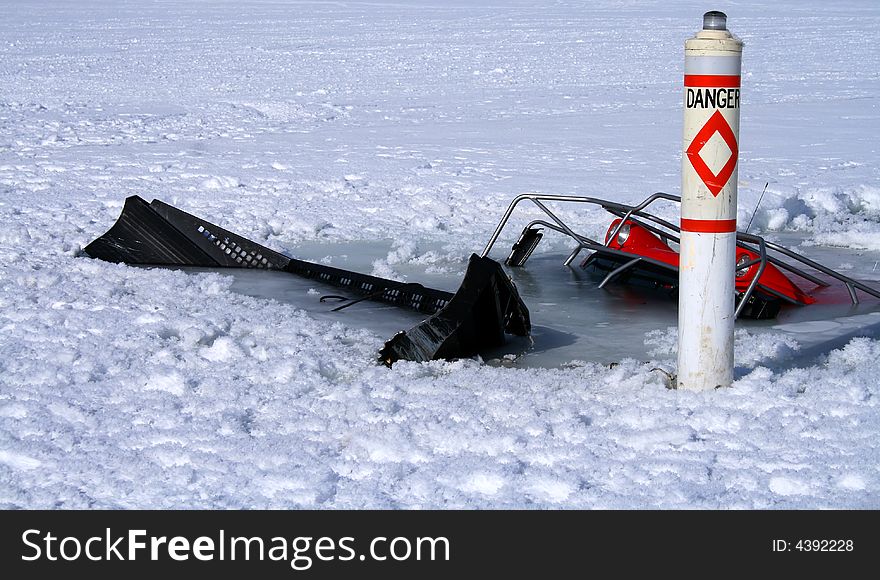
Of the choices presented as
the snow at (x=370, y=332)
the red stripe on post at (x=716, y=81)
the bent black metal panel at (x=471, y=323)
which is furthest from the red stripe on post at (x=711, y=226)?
the bent black metal panel at (x=471, y=323)

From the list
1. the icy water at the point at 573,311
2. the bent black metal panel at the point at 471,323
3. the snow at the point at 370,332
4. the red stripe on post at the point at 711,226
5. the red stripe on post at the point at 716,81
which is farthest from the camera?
the icy water at the point at 573,311

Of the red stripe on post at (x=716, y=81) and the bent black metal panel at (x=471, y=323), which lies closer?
the red stripe on post at (x=716, y=81)

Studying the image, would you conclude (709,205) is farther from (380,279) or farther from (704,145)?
(380,279)

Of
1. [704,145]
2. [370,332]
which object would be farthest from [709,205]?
[370,332]

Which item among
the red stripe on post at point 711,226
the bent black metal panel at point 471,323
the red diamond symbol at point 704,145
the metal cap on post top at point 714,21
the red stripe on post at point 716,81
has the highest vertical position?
the metal cap on post top at point 714,21

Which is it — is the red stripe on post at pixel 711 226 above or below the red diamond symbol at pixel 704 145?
below

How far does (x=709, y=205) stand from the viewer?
179 inches

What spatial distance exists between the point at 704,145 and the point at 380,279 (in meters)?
2.97

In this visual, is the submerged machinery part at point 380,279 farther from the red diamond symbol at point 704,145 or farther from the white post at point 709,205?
the red diamond symbol at point 704,145

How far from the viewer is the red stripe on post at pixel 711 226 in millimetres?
4562

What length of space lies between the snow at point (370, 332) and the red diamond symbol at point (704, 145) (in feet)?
2.97

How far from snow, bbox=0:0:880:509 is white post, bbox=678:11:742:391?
0.69 feet

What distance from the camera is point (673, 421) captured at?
4.45m
